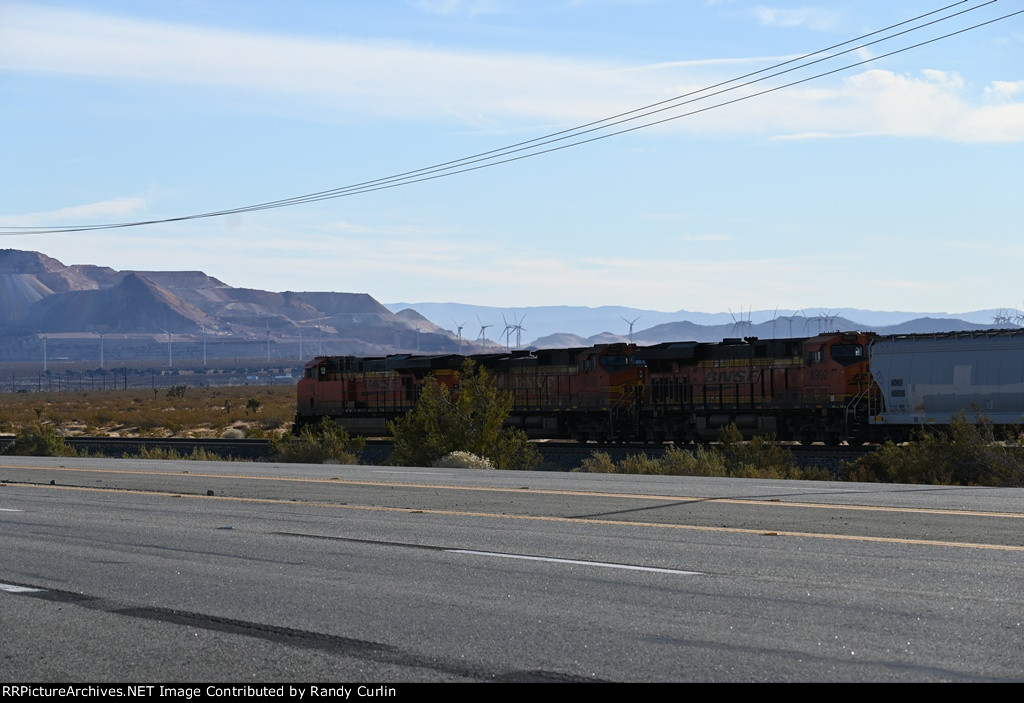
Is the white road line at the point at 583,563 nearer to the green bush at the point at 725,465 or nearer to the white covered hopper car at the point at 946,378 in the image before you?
the green bush at the point at 725,465

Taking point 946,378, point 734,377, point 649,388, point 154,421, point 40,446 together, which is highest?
point 734,377

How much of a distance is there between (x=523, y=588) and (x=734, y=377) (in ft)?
113

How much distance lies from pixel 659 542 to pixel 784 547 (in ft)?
3.95

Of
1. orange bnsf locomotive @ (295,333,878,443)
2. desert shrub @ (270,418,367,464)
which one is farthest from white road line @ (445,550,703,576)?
orange bnsf locomotive @ (295,333,878,443)

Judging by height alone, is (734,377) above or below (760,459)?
above

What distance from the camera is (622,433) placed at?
1807 inches

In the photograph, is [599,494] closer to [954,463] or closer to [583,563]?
[583,563]

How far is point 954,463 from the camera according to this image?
89.3ft

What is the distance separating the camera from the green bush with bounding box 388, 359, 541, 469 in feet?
107

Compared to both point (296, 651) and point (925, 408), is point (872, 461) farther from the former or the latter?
point (296, 651)

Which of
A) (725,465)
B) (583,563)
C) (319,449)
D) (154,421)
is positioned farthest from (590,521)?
(154,421)

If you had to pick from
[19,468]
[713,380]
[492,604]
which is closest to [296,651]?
[492,604]
